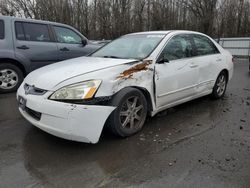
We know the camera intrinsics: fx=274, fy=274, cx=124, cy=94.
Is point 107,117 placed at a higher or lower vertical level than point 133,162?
higher

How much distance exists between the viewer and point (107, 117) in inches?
137

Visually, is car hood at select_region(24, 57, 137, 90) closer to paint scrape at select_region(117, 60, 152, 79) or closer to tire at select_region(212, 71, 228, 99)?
paint scrape at select_region(117, 60, 152, 79)

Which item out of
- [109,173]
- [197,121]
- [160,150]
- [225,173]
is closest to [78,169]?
[109,173]

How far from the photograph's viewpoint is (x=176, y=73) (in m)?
4.53

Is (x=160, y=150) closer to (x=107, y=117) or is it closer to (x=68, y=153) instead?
(x=107, y=117)

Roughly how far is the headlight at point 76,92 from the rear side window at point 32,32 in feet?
13.0

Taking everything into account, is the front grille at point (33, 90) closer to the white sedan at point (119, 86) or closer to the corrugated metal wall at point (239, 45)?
the white sedan at point (119, 86)

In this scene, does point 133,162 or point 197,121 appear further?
point 197,121

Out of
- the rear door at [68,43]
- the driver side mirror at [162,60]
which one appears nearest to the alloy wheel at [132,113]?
the driver side mirror at [162,60]

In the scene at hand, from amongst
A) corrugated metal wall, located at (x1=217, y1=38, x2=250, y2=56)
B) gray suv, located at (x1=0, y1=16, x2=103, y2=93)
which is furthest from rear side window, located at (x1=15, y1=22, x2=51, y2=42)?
corrugated metal wall, located at (x1=217, y1=38, x2=250, y2=56)

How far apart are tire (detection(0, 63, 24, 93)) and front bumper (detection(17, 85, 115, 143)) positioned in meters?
3.43

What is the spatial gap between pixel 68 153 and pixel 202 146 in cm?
176

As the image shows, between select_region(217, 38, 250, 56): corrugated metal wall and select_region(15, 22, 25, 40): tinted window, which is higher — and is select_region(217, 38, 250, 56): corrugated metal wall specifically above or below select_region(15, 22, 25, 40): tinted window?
below

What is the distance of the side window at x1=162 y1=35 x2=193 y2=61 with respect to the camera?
4.50m
